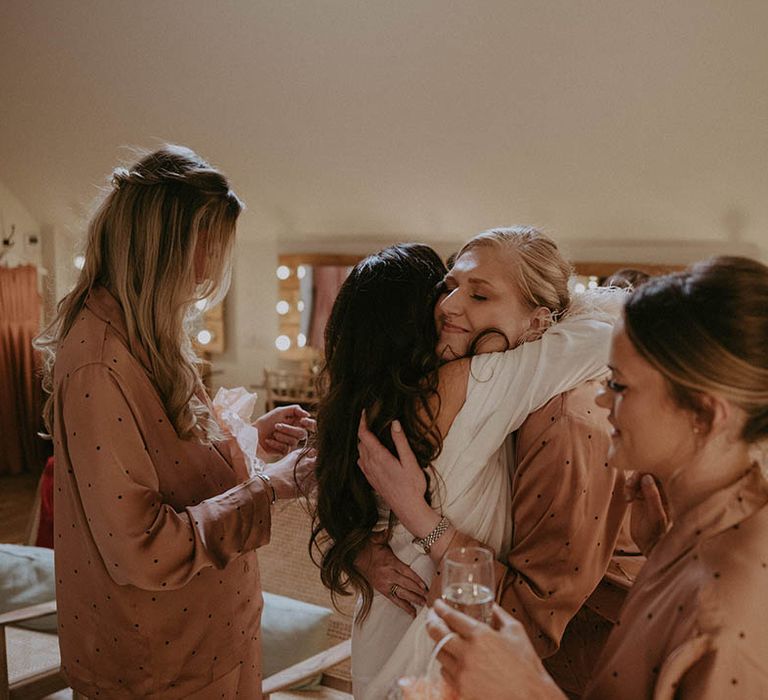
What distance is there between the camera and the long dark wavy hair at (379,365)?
1443 mm

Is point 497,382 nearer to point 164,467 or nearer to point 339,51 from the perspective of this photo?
point 164,467

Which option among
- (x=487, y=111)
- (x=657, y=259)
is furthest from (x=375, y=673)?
(x=657, y=259)

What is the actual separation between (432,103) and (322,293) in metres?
2.64

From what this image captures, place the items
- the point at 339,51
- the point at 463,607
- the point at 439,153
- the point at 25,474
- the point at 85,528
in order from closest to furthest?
the point at 463,607, the point at 85,528, the point at 339,51, the point at 439,153, the point at 25,474

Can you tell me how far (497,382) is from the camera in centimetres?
143

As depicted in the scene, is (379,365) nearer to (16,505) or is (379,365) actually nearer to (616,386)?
(616,386)

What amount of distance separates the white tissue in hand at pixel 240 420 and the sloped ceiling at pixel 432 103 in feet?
6.89

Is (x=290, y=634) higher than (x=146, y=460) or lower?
lower

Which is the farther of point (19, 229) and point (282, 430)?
point (19, 229)

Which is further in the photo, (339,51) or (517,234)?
(339,51)

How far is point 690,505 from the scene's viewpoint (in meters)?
1.02

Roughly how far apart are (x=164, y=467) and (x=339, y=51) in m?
3.56

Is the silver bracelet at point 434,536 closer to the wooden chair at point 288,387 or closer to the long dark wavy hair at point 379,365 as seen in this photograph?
the long dark wavy hair at point 379,365

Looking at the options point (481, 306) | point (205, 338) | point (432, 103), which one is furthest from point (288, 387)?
point (481, 306)
